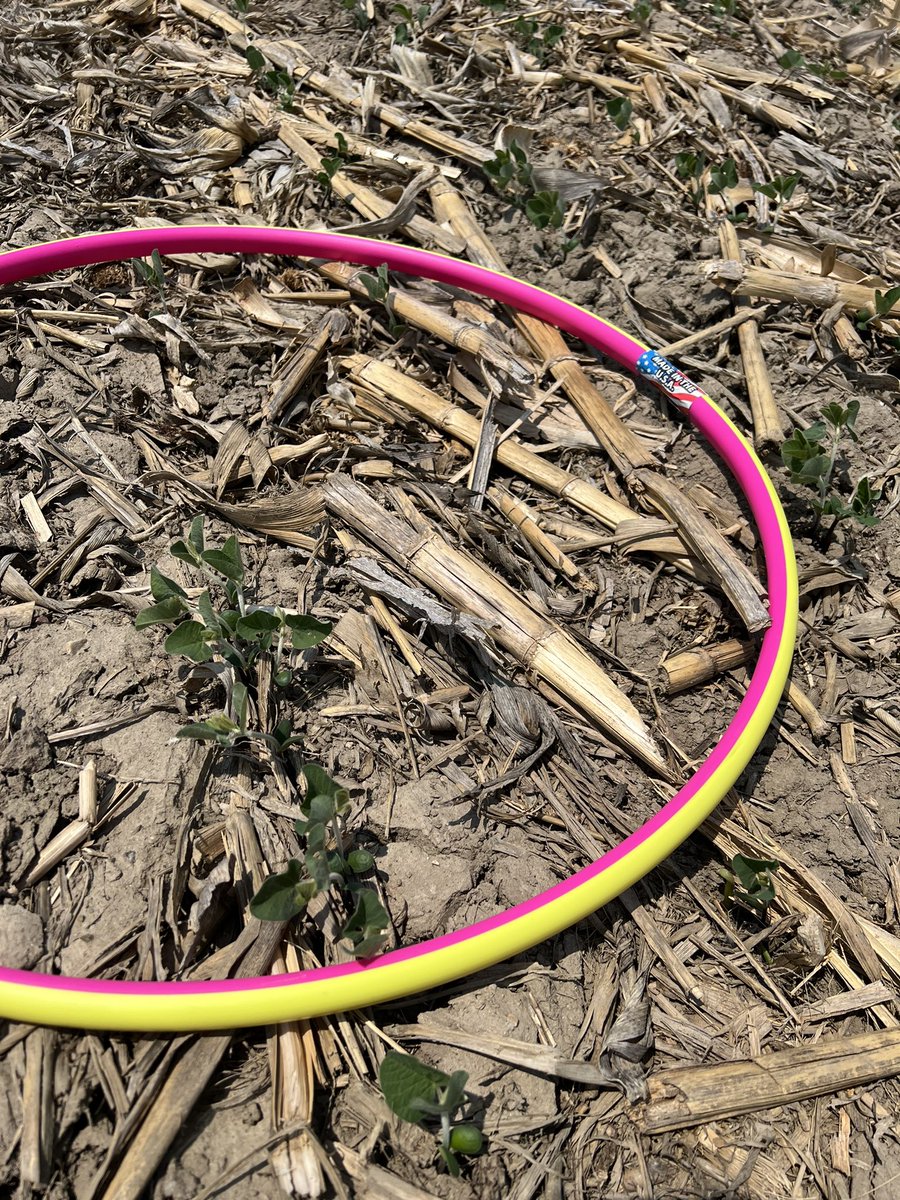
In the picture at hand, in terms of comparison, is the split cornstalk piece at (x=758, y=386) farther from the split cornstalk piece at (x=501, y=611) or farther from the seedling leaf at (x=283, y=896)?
the seedling leaf at (x=283, y=896)

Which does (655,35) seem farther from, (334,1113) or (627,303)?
(334,1113)

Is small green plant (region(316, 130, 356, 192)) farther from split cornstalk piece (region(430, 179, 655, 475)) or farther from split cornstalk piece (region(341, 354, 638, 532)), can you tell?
split cornstalk piece (region(341, 354, 638, 532))

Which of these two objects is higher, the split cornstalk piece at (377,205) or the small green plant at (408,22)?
the small green plant at (408,22)

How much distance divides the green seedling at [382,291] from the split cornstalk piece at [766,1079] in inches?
86.6

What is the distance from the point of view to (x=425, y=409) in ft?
9.12

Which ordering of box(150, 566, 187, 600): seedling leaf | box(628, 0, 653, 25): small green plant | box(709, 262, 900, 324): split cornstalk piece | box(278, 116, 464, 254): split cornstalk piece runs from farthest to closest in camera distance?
box(628, 0, 653, 25): small green plant < box(278, 116, 464, 254): split cornstalk piece < box(709, 262, 900, 324): split cornstalk piece < box(150, 566, 187, 600): seedling leaf

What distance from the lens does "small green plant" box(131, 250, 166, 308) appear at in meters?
2.87

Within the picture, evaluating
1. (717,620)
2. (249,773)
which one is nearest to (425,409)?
(717,620)

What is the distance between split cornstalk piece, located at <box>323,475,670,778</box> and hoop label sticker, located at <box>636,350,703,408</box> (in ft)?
2.73

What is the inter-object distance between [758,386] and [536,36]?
210 cm

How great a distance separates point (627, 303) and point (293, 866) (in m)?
2.19

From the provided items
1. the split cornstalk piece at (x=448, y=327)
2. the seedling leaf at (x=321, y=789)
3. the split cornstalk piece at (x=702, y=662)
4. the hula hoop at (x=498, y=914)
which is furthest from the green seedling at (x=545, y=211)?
the seedling leaf at (x=321, y=789)

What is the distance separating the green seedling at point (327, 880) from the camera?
1730 mm

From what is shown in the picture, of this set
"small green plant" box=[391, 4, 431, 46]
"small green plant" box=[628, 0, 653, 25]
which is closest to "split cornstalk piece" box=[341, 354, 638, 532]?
"small green plant" box=[391, 4, 431, 46]
